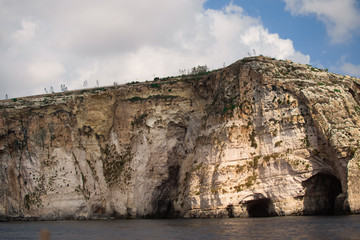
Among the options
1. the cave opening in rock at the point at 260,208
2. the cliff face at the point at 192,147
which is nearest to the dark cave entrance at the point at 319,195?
the cliff face at the point at 192,147

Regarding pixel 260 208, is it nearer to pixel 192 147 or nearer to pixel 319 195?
pixel 319 195

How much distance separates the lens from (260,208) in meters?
42.9

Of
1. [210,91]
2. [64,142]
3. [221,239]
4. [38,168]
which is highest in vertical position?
[210,91]

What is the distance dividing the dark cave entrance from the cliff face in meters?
0.09

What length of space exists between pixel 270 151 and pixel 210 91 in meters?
14.4

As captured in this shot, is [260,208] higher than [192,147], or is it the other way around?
[192,147]

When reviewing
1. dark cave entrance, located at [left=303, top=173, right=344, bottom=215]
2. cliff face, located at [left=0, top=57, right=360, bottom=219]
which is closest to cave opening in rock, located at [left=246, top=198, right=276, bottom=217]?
cliff face, located at [left=0, top=57, right=360, bottom=219]

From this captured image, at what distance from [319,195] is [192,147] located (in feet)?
57.3

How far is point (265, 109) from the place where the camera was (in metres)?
42.2

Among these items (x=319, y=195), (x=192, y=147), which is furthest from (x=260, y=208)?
(x=192, y=147)

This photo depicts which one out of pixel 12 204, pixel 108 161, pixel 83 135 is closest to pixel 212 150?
pixel 108 161

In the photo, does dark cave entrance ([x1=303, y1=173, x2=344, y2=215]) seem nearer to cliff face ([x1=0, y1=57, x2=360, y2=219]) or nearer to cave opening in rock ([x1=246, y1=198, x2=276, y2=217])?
cliff face ([x1=0, y1=57, x2=360, y2=219])

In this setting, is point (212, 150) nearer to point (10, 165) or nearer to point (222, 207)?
point (222, 207)

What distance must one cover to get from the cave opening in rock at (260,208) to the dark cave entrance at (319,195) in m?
3.42
